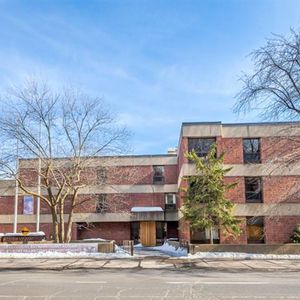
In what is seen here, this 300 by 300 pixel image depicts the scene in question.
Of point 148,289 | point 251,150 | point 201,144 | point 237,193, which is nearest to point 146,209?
point 201,144

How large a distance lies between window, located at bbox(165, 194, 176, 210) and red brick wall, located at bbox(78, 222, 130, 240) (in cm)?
456

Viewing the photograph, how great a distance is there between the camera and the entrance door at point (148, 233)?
44969 mm

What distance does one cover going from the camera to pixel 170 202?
4725 cm

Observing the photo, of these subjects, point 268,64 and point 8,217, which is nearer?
point 268,64

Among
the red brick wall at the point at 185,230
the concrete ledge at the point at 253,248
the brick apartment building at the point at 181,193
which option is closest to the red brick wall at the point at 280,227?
the brick apartment building at the point at 181,193

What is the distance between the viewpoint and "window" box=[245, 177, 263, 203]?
36062mm

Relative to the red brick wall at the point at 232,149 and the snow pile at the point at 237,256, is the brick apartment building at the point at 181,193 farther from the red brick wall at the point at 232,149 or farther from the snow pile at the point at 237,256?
the snow pile at the point at 237,256

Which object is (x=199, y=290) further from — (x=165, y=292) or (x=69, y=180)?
(x=69, y=180)

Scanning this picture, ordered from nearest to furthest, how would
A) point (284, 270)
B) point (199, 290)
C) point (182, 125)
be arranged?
1. point (199, 290)
2. point (284, 270)
3. point (182, 125)

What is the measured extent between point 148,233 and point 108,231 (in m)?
4.60

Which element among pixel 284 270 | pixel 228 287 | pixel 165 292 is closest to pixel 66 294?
pixel 165 292

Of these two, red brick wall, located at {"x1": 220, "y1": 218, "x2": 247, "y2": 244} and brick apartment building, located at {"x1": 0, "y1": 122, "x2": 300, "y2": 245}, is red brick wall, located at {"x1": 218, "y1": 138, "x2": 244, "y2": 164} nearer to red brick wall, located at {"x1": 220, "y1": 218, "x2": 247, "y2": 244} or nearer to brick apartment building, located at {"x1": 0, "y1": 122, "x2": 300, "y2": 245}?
brick apartment building, located at {"x1": 0, "y1": 122, "x2": 300, "y2": 245}

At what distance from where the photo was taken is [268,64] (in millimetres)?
21375

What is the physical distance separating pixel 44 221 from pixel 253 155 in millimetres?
22878
